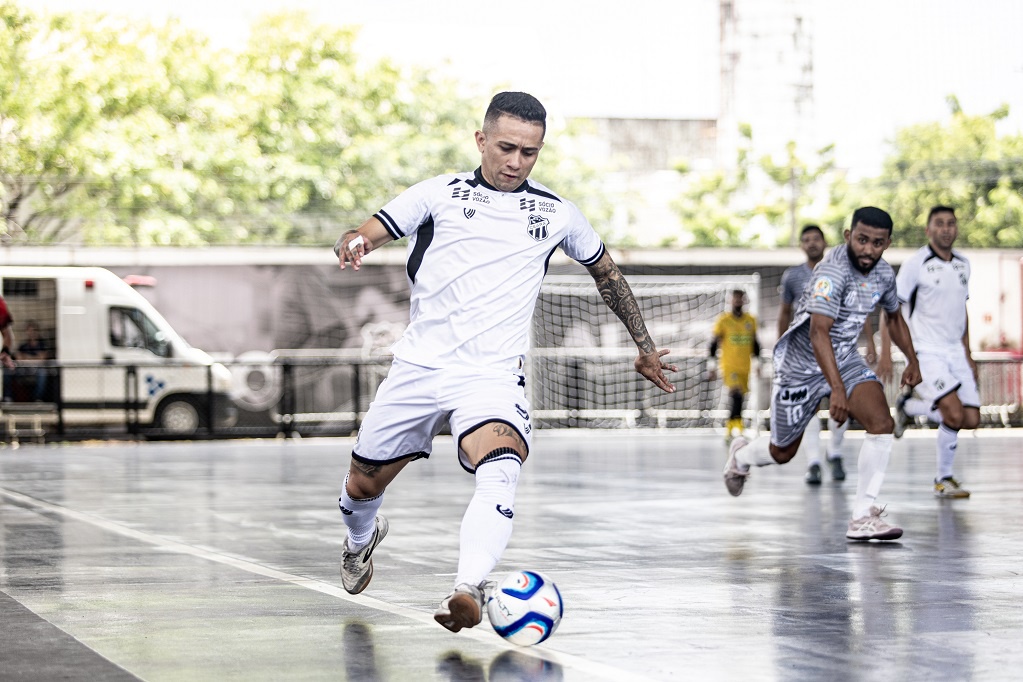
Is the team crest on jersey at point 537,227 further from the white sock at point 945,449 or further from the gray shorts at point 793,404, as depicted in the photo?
the white sock at point 945,449

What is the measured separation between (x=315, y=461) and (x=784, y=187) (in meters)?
40.8

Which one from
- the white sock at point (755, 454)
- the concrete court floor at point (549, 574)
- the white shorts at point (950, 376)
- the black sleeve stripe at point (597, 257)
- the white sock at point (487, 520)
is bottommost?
the concrete court floor at point (549, 574)

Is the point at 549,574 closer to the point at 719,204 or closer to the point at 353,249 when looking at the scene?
the point at 353,249

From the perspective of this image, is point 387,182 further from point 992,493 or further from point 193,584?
point 193,584

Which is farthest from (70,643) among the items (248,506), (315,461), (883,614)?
(315,461)

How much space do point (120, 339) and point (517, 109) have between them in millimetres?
21730

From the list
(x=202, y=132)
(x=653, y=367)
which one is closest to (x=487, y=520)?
(x=653, y=367)

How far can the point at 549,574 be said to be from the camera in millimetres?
8133

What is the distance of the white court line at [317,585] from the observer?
17.6 feet

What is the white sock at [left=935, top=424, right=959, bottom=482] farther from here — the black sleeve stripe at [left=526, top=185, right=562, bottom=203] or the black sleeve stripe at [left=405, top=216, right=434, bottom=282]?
the black sleeve stripe at [left=405, top=216, right=434, bottom=282]

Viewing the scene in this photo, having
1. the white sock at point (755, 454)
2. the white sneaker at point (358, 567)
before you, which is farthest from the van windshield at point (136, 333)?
the white sneaker at point (358, 567)

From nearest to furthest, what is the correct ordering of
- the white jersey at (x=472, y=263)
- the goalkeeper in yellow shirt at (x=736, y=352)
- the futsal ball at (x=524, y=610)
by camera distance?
the futsal ball at (x=524, y=610)
the white jersey at (x=472, y=263)
the goalkeeper in yellow shirt at (x=736, y=352)

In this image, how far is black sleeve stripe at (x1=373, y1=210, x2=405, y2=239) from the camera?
628cm

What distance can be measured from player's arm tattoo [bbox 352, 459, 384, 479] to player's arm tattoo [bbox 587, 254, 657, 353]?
1.22 metres
